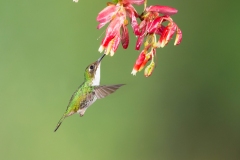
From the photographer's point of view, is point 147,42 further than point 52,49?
No

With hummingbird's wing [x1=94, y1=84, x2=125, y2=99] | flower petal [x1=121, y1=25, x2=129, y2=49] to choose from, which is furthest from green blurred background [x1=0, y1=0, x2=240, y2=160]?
flower petal [x1=121, y1=25, x2=129, y2=49]

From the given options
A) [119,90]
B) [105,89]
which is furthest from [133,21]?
[119,90]

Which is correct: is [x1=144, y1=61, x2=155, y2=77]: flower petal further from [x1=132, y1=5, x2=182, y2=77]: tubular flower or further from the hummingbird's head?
the hummingbird's head

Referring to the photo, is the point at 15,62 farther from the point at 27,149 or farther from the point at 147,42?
the point at 147,42

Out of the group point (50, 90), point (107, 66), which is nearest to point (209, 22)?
point (107, 66)

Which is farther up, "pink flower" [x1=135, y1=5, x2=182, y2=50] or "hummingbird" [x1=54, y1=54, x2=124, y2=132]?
"pink flower" [x1=135, y1=5, x2=182, y2=50]

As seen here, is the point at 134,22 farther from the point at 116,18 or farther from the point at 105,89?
the point at 105,89
